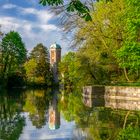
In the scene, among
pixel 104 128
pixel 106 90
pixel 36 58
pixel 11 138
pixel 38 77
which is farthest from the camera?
pixel 36 58

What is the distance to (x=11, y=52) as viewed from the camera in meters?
91.1

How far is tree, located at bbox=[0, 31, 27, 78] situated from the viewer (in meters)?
88.3

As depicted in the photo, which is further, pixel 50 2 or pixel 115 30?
pixel 115 30

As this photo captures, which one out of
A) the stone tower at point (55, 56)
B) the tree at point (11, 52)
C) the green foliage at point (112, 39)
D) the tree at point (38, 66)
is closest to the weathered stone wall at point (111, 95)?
the green foliage at point (112, 39)

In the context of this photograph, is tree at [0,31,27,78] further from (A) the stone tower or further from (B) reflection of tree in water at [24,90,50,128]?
(B) reflection of tree in water at [24,90,50,128]

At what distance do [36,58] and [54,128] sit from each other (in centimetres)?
10103

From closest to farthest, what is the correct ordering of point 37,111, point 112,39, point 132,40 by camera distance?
point 37,111 < point 132,40 < point 112,39

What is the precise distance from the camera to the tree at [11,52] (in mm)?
88312

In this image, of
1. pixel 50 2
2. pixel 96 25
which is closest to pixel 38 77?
Answer: pixel 96 25

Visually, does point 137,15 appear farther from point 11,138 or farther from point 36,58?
point 36,58

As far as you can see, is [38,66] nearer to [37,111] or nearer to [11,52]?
[11,52]

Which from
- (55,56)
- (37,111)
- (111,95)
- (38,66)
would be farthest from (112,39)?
(55,56)

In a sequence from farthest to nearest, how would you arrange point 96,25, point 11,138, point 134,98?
point 96,25
point 134,98
point 11,138

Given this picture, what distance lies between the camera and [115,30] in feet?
146
